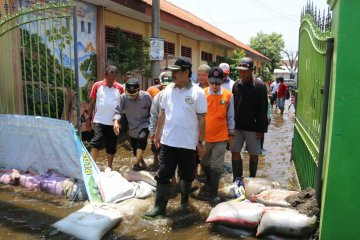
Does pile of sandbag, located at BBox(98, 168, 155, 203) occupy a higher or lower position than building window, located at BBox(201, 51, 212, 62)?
lower

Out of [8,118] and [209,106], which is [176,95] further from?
[8,118]

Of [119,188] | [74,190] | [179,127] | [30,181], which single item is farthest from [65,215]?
[179,127]

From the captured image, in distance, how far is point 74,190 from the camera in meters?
4.78

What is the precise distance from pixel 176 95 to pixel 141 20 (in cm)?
772

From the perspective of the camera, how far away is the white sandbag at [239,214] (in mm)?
3758

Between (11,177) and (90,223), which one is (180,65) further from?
(11,177)

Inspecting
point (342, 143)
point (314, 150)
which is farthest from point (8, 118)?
point (342, 143)

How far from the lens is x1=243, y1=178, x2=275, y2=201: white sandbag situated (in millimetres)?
4566

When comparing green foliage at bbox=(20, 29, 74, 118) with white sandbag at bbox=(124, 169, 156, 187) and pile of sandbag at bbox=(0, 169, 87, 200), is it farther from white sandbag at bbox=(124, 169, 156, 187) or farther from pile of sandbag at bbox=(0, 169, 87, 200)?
white sandbag at bbox=(124, 169, 156, 187)

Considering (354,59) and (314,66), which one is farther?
(314,66)

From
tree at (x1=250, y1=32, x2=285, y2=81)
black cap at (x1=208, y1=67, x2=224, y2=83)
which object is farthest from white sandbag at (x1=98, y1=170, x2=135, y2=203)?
tree at (x1=250, y1=32, x2=285, y2=81)

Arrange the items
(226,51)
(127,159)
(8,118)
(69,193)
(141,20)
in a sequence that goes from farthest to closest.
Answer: (226,51)
(141,20)
(127,159)
(8,118)
(69,193)

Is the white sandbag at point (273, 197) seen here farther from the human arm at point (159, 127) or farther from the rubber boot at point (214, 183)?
the human arm at point (159, 127)

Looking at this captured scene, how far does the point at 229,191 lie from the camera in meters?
5.01
